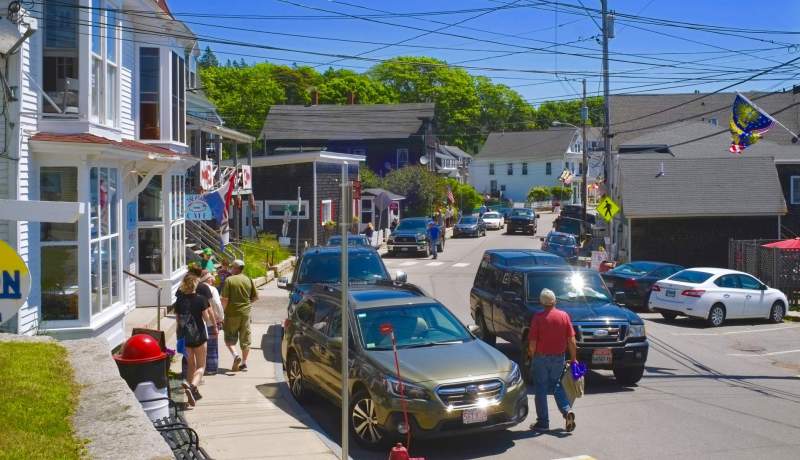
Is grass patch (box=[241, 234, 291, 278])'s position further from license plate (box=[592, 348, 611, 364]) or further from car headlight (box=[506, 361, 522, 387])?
car headlight (box=[506, 361, 522, 387])

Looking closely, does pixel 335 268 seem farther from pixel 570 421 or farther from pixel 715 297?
pixel 715 297

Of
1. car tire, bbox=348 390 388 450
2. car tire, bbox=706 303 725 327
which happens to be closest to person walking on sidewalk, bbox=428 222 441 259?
car tire, bbox=706 303 725 327

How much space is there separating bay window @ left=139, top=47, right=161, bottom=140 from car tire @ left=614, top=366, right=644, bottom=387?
1141 cm

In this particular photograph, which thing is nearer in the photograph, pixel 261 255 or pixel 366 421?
pixel 366 421

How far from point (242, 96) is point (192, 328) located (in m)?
70.3

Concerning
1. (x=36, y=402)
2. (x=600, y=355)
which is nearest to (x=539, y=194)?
(x=600, y=355)

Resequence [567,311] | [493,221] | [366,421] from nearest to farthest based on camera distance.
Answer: [366,421], [567,311], [493,221]

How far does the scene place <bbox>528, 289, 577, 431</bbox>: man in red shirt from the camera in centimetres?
1030

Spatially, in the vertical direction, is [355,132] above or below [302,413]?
above

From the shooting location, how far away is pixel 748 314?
71.8 ft

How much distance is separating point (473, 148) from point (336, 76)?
97.5ft

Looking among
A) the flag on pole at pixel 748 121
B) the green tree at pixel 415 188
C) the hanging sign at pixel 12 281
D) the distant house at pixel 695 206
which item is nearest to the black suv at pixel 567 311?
the hanging sign at pixel 12 281

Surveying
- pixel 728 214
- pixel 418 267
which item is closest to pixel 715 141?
pixel 728 214

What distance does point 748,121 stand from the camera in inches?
896
